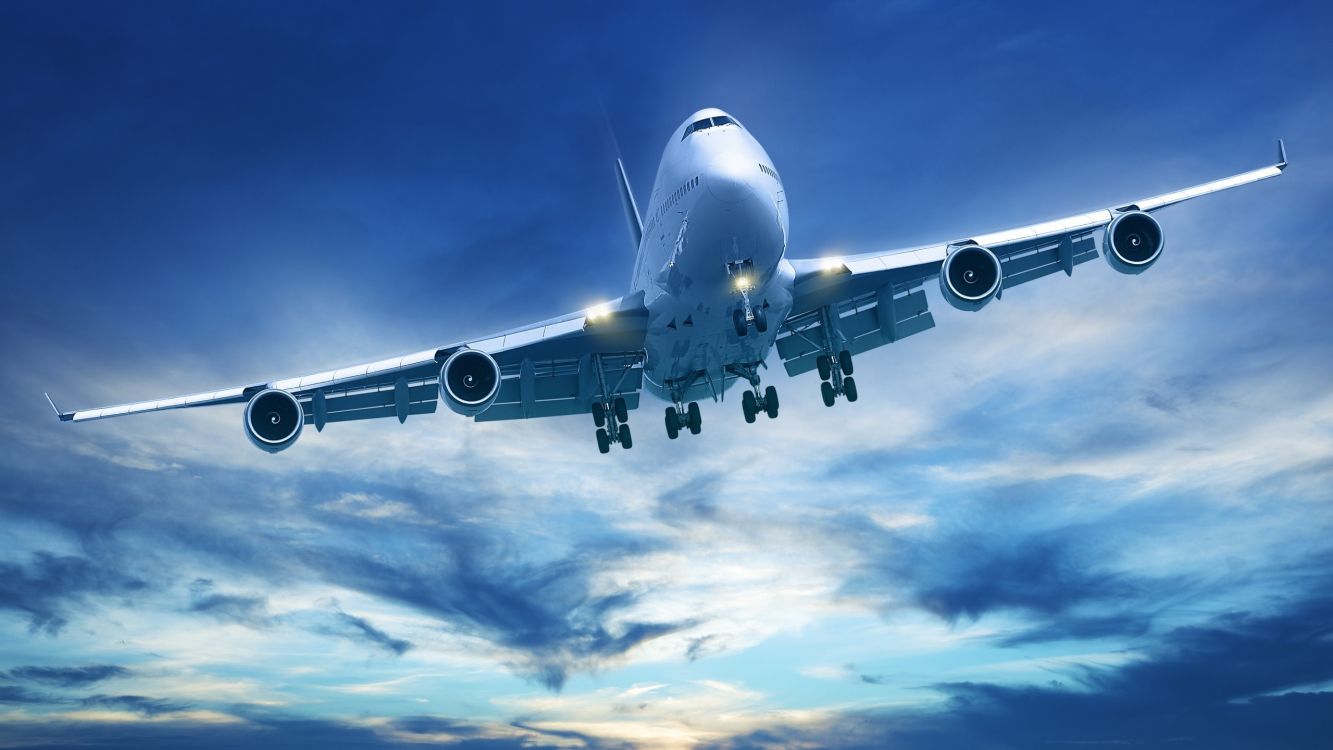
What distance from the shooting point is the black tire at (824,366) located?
36.5m

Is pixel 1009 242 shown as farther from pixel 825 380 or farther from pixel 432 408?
pixel 432 408

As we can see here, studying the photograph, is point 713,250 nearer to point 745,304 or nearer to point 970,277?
point 745,304

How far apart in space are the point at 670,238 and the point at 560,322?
7117 millimetres

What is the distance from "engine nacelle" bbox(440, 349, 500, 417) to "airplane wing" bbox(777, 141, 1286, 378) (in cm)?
1078

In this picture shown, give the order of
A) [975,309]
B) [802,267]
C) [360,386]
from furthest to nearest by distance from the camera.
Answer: [360,386] → [802,267] → [975,309]

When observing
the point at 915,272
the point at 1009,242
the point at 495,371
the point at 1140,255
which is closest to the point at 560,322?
the point at 495,371

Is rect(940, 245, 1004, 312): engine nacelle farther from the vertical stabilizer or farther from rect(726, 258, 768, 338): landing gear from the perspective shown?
the vertical stabilizer

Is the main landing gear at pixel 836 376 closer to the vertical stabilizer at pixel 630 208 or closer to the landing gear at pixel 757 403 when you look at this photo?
the landing gear at pixel 757 403

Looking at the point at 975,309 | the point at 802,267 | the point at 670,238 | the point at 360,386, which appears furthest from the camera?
the point at 360,386

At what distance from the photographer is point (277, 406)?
3200cm

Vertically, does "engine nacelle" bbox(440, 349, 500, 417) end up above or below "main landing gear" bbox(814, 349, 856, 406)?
below

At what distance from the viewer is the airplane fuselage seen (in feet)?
87.7

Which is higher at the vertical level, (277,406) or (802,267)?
(802,267)

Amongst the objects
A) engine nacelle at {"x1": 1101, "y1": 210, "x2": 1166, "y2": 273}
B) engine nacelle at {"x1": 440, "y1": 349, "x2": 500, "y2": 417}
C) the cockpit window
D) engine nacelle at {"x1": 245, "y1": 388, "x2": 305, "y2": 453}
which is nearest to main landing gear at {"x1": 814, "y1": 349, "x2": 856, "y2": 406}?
engine nacelle at {"x1": 1101, "y1": 210, "x2": 1166, "y2": 273}
